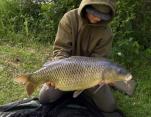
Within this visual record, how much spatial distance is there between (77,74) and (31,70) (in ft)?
5.97

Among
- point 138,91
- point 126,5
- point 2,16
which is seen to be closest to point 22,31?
point 2,16

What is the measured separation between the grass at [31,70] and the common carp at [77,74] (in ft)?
3.44

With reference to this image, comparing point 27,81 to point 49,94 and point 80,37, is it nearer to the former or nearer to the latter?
point 49,94

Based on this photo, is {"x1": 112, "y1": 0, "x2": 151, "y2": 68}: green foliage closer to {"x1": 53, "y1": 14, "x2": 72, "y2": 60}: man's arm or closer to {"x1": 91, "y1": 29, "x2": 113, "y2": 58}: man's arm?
{"x1": 91, "y1": 29, "x2": 113, "y2": 58}: man's arm

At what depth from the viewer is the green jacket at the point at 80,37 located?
4625mm

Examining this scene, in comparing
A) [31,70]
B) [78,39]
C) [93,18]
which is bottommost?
[31,70]

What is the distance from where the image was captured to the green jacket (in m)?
4.62

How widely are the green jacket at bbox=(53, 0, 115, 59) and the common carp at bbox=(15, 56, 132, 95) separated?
1.64ft

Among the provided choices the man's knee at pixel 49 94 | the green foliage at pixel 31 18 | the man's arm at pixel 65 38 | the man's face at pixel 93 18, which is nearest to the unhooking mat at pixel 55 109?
the man's knee at pixel 49 94

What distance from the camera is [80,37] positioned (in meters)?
4.68

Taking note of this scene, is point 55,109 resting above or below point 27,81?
below

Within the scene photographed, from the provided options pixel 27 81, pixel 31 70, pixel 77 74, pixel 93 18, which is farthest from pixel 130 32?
pixel 27 81

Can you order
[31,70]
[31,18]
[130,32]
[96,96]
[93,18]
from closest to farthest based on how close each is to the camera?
1. [93,18]
2. [96,96]
3. [31,70]
4. [130,32]
5. [31,18]

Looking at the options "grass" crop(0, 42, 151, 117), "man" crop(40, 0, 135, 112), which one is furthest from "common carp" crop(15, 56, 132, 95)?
"grass" crop(0, 42, 151, 117)
